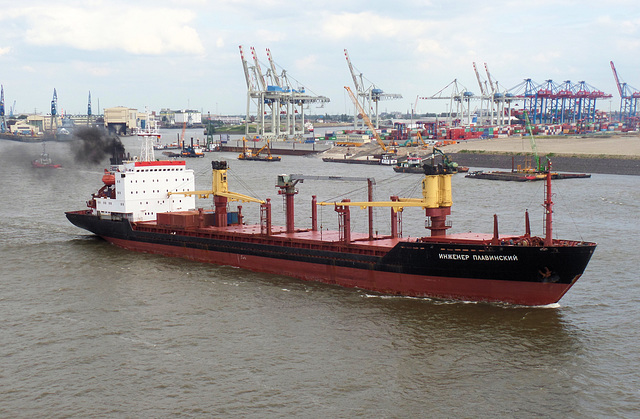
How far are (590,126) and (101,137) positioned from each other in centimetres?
13645

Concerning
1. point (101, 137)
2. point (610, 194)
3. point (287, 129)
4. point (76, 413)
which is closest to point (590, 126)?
point (287, 129)

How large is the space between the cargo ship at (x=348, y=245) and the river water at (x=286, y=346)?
2.39ft

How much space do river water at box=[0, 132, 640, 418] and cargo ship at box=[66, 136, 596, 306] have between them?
2.39ft

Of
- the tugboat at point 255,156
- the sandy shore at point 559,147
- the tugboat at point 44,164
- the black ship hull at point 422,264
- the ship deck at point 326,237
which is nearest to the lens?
the black ship hull at point 422,264

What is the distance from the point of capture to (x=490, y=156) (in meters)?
96.3

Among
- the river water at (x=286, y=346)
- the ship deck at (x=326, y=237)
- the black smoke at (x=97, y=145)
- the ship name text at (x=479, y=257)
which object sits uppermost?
the black smoke at (x=97, y=145)

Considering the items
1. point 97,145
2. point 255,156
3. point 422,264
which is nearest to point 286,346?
point 422,264

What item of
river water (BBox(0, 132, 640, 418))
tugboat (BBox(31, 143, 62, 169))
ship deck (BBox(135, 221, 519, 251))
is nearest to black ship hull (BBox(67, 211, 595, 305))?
ship deck (BBox(135, 221, 519, 251))

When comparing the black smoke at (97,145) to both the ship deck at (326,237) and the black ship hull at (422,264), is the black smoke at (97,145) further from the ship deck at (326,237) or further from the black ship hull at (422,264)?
the black ship hull at (422,264)

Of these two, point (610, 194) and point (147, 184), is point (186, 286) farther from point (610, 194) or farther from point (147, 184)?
point (610, 194)

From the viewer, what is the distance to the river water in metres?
16.5

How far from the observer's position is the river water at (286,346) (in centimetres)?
1650

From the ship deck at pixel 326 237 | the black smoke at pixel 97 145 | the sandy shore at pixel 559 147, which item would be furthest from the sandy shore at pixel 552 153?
the ship deck at pixel 326 237

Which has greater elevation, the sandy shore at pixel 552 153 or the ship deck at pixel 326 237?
the sandy shore at pixel 552 153
